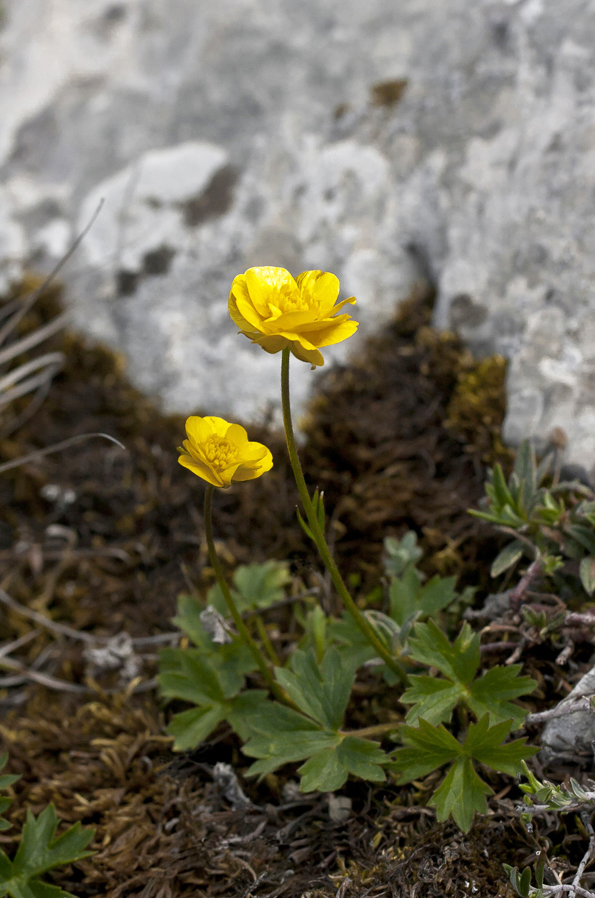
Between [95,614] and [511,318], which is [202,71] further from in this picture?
[95,614]

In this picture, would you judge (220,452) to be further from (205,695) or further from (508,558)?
(508,558)

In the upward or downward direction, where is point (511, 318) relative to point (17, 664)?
upward

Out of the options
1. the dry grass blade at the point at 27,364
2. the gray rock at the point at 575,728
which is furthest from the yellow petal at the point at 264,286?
the dry grass blade at the point at 27,364

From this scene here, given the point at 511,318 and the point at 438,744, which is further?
the point at 511,318

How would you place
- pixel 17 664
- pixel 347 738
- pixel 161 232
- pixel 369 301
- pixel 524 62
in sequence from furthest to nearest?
pixel 161 232 → pixel 369 301 → pixel 524 62 → pixel 17 664 → pixel 347 738

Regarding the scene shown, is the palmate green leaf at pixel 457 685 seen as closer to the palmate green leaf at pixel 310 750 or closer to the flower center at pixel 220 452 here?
the palmate green leaf at pixel 310 750

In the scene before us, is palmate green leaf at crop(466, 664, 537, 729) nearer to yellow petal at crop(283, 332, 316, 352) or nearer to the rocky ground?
the rocky ground

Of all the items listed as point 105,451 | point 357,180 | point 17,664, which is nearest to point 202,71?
point 357,180

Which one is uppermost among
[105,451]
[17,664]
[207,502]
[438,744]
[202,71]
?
[202,71]

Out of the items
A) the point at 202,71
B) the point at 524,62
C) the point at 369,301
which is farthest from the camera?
the point at 202,71
